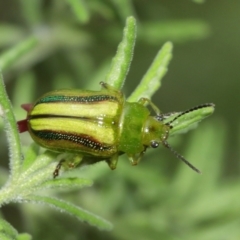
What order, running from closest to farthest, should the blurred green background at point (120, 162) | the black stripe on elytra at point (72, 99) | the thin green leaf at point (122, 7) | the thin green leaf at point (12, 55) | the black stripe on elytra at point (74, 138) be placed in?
the black stripe on elytra at point (74, 138)
the black stripe on elytra at point (72, 99)
the thin green leaf at point (12, 55)
the thin green leaf at point (122, 7)
the blurred green background at point (120, 162)

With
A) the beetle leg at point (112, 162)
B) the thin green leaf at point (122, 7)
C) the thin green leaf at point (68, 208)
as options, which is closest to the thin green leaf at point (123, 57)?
the beetle leg at point (112, 162)

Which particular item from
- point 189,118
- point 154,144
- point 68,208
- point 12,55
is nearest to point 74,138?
point 68,208

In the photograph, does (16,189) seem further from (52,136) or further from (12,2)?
(12,2)

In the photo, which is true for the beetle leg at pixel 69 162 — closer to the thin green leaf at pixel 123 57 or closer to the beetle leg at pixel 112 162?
the beetle leg at pixel 112 162

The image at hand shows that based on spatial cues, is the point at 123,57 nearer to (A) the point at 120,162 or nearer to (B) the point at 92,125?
(B) the point at 92,125

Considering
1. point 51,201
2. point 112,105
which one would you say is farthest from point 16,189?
point 112,105

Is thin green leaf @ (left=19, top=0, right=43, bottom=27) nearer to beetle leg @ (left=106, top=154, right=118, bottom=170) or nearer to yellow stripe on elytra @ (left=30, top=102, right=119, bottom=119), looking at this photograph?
yellow stripe on elytra @ (left=30, top=102, right=119, bottom=119)
